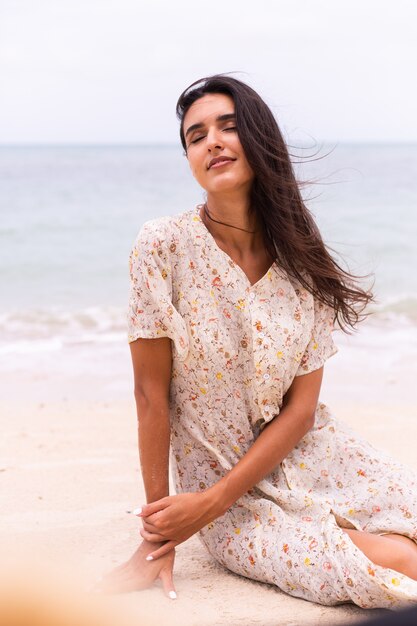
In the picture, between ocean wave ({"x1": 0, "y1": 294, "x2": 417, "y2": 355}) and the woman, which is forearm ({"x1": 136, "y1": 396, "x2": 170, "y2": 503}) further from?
ocean wave ({"x1": 0, "y1": 294, "x2": 417, "y2": 355})

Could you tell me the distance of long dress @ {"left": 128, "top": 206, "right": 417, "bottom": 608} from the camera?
255 cm

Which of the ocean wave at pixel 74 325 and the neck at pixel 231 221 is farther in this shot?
the ocean wave at pixel 74 325

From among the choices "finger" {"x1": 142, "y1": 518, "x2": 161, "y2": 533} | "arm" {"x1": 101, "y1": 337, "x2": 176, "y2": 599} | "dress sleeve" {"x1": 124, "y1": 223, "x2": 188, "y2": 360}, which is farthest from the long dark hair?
"finger" {"x1": 142, "y1": 518, "x2": 161, "y2": 533}

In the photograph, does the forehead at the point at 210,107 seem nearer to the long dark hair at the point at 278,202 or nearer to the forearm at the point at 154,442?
the long dark hair at the point at 278,202

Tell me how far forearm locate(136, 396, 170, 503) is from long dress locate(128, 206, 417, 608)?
4.6 inches

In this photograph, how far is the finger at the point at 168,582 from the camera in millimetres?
2527

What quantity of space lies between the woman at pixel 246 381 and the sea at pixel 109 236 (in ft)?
0.67

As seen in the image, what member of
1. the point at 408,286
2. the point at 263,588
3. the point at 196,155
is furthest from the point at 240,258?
the point at 408,286

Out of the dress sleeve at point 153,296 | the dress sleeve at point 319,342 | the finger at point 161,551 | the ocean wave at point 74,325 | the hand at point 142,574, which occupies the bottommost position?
the ocean wave at point 74,325

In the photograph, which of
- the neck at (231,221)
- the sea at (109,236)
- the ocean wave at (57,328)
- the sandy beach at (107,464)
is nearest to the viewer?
the sandy beach at (107,464)

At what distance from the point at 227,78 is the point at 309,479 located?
125 centimetres

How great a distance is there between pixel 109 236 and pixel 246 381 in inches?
510

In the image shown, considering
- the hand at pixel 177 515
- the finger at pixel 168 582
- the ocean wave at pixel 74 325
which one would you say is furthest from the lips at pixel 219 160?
the ocean wave at pixel 74 325

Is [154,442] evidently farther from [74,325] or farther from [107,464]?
[74,325]
